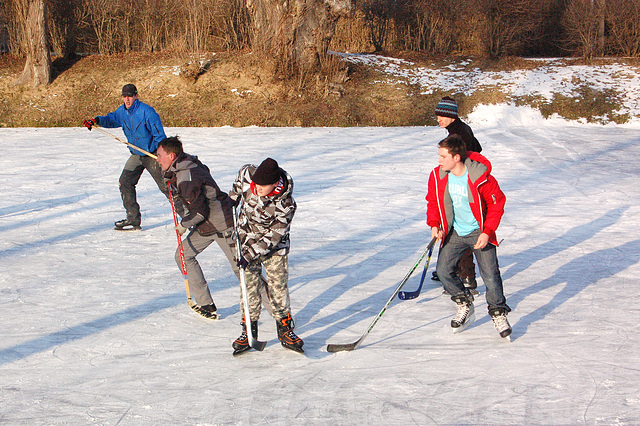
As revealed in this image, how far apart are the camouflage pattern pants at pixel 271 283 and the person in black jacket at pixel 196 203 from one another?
1.06ft

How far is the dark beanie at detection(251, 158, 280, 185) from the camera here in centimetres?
384

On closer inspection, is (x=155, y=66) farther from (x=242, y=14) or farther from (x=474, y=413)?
(x=474, y=413)

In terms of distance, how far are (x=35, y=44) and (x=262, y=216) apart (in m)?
16.8

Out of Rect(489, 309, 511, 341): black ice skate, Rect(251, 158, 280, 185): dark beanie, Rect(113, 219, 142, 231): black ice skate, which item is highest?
Rect(251, 158, 280, 185): dark beanie

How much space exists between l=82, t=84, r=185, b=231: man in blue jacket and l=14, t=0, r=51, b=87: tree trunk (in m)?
12.7

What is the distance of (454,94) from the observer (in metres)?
17.0

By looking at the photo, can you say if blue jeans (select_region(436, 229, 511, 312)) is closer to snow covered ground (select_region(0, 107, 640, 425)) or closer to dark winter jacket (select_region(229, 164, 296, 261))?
snow covered ground (select_region(0, 107, 640, 425))

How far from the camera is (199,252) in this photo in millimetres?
4895

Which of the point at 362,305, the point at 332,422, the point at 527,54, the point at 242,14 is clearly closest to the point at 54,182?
the point at 362,305

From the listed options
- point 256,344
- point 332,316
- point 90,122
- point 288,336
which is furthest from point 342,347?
point 90,122

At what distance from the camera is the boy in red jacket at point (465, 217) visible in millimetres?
4234

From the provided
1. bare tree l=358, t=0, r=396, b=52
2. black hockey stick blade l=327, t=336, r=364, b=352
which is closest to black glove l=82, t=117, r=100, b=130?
A: black hockey stick blade l=327, t=336, r=364, b=352

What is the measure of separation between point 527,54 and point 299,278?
Answer: 18112 mm

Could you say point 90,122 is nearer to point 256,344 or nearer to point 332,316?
point 332,316
